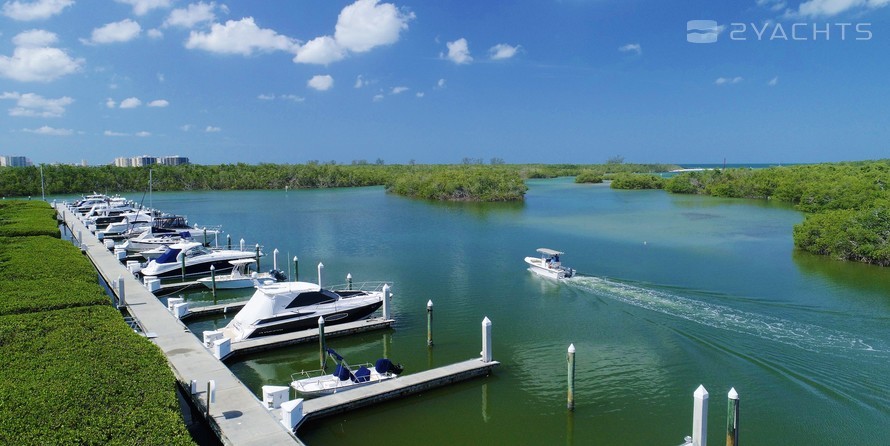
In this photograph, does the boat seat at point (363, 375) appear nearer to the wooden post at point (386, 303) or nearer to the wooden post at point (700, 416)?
the wooden post at point (386, 303)

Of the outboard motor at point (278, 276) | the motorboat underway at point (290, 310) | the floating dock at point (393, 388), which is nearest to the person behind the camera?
A: the floating dock at point (393, 388)

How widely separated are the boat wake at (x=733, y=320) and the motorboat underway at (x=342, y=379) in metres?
13.3

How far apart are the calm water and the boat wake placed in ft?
0.33

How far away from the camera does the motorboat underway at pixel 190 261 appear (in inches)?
1212

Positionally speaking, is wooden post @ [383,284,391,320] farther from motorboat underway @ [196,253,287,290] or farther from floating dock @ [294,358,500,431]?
motorboat underway @ [196,253,287,290]

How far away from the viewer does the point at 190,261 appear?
31.5m

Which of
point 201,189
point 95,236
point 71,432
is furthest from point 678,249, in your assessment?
point 201,189

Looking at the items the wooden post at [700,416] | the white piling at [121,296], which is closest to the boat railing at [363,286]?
the white piling at [121,296]

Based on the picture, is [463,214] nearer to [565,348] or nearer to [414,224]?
[414,224]

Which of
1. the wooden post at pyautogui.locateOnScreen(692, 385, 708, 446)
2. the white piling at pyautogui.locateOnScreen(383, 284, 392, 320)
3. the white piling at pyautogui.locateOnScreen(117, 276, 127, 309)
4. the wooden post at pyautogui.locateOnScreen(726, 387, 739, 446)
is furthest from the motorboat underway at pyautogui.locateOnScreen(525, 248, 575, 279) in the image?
the white piling at pyautogui.locateOnScreen(117, 276, 127, 309)

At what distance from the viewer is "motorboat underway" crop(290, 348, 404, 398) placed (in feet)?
53.9

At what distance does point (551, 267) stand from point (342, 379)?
57.0ft

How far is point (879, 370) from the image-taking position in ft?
60.8

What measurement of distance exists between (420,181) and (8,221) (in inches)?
2579
